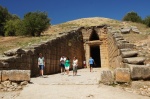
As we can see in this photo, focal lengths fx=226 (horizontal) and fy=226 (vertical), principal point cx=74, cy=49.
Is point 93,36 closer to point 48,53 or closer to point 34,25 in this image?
point 34,25

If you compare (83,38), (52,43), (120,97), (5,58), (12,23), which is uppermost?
(12,23)

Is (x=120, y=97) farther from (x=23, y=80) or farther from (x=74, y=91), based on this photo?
(x=23, y=80)

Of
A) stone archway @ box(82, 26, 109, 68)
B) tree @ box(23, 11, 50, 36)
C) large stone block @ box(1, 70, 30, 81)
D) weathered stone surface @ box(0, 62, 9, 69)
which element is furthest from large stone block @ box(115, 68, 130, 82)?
tree @ box(23, 11, 50, 36)

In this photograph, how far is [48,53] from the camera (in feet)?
49.0

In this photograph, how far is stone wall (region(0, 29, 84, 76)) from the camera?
11.1m

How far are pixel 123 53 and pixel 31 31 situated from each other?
1905 centimetres

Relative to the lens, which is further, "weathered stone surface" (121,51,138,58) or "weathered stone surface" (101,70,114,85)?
"weathered stone surface" (121,51,138,58)

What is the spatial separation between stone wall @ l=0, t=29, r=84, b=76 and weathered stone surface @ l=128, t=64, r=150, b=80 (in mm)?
5662

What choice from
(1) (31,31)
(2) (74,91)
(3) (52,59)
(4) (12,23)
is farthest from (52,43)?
(4) (12,23)

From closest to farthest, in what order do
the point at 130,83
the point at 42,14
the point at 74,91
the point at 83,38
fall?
the point at 74,91 < the point at 130,83 < the point at 83,38 < the point at 42,14

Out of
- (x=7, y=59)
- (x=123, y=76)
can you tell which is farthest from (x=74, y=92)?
(x=7, y=59)

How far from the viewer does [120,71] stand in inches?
335

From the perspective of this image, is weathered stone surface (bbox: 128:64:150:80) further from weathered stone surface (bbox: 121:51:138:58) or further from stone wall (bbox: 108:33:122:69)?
stone wall (bbox: 108:33:122:69)

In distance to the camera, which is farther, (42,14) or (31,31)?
(42,14)
